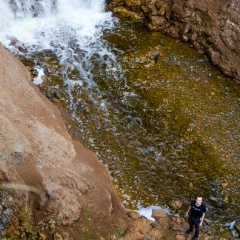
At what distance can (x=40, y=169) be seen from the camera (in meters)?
9.48

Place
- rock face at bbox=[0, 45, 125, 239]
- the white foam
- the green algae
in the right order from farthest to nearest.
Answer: the white foam
the green algae
rock face at bbox=[0, 45, 125, 239]

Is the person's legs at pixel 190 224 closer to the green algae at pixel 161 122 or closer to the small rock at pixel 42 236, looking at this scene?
the green algae at pixel 161 122

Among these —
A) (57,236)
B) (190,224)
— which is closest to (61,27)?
(57,236)

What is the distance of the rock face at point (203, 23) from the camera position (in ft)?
53.1

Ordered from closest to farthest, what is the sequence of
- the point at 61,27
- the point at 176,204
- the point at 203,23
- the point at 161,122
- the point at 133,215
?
the point at 133,215
the point at 176,204
the point at 161,122
the point at 203,23
the point at 61,27

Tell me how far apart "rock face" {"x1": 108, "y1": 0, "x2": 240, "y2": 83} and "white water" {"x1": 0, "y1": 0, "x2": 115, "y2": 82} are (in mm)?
1944

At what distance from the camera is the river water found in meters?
12.2

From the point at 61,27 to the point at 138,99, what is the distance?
6339 millimetres

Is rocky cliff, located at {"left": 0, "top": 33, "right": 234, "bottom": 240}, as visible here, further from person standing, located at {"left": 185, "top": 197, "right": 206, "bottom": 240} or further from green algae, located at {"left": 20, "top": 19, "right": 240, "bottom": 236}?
green algae, located at {"left": 20, "top": 19, "right": 240, "bottom": 236}

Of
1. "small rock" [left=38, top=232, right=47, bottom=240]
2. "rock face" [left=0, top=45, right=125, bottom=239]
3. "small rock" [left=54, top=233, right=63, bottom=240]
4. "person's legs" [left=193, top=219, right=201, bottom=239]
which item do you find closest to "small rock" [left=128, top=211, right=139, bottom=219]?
"rock face" [left=0, top=45, right=125, bottom=239]

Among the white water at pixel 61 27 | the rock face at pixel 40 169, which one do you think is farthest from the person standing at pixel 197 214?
the white water at pixel 61 27

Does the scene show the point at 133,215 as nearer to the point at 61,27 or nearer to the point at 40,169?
the point at 40,169

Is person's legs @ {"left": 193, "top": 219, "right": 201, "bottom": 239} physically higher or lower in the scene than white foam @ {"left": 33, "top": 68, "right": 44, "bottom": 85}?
lower

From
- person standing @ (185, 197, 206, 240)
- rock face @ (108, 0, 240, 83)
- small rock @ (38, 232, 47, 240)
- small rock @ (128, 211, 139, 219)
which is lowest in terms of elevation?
small rock @ (128, 211, 139, 219)
